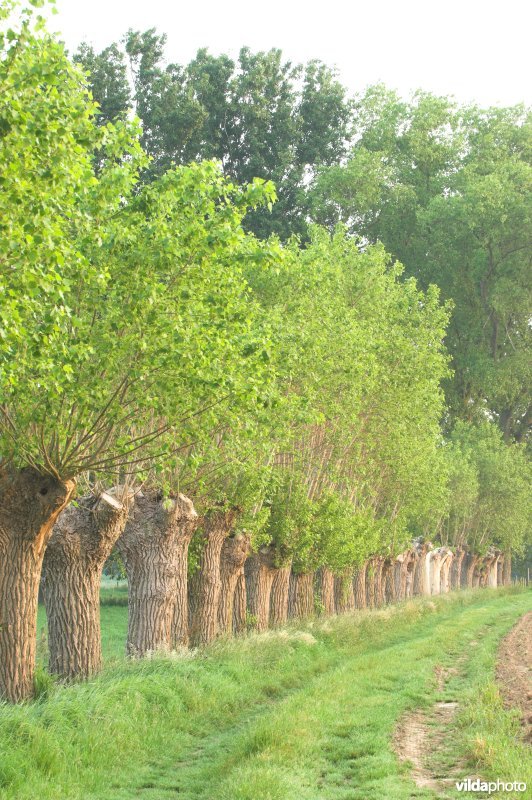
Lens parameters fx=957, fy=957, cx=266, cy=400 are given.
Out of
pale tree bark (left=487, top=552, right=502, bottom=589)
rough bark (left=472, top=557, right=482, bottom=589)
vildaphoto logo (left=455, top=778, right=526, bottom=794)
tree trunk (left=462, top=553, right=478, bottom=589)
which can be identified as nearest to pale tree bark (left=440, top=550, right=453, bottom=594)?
tree trunk (left=462, top=553, right=478, bottom=589)

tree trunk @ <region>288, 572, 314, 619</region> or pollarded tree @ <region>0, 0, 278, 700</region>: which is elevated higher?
pollarded tree @ <region>0, 0, 278, 700</region>

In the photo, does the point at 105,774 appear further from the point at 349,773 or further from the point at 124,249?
the point at 124,249

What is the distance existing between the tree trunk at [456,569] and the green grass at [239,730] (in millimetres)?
44861

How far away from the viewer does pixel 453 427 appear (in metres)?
66.1

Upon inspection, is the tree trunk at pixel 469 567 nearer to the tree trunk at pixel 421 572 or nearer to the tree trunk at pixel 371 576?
the tree trunk at pixel 421 572

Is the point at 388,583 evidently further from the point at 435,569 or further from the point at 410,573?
the point at 435,569

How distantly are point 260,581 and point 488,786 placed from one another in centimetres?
1902

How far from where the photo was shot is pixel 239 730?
1520cm

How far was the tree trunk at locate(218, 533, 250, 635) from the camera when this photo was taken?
25078 mm

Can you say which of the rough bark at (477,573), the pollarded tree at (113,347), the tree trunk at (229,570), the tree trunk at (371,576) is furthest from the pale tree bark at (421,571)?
the pollarded tree at (113,347)

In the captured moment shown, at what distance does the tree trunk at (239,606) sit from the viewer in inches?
1089

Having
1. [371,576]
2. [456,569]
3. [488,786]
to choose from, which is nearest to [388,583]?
[371,576]

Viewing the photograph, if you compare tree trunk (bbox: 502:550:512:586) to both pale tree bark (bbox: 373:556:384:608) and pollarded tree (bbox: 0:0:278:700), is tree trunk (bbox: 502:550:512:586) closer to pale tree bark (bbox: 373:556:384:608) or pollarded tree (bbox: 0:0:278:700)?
pale tree bark (bbox: 373:556:384:608)

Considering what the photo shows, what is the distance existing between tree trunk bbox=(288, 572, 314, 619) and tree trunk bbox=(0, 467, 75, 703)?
19910 mm
